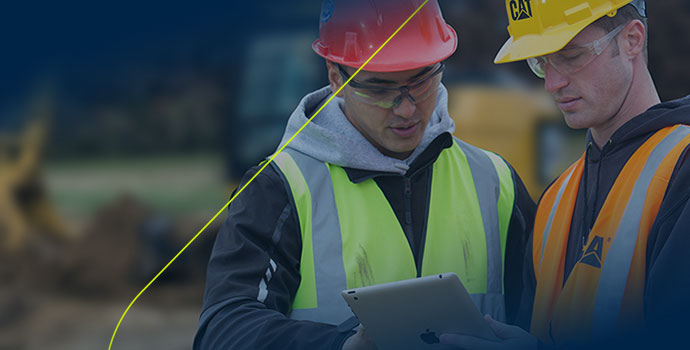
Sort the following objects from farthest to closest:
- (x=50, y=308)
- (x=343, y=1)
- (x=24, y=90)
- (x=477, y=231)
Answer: (x=477, y=231), (x=343, y=1), (x=50, y=308), (x=24, y=90)

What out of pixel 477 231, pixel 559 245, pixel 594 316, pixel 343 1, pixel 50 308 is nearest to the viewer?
pixel 50 308

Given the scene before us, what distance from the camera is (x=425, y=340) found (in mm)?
1701

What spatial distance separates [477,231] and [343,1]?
1.24 meters

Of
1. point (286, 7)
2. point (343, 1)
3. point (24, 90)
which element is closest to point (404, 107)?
point (343, 1)

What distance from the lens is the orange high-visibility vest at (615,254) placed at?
5.29ft

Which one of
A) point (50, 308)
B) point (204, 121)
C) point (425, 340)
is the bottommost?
point (425, 340)

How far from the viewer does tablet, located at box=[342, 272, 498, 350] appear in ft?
5.13

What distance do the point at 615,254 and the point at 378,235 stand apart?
0.68 m

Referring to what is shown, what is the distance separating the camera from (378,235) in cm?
206

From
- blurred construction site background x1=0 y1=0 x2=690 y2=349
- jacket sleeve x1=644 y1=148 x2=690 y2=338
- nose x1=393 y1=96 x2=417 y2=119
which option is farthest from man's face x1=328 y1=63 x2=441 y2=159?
blurred construction site background x1=0 y1=0 x2=690 y2=349

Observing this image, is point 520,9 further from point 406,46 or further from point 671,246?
point 671,246

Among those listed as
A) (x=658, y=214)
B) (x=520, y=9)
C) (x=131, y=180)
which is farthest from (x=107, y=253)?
(x=520, y=9)

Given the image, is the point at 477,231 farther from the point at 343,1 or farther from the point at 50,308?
the point at 50,308

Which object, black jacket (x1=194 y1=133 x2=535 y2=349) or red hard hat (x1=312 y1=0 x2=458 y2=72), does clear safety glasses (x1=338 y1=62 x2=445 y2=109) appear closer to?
red hard hat (x1=312 y1=0 x2=458 y2=72)
